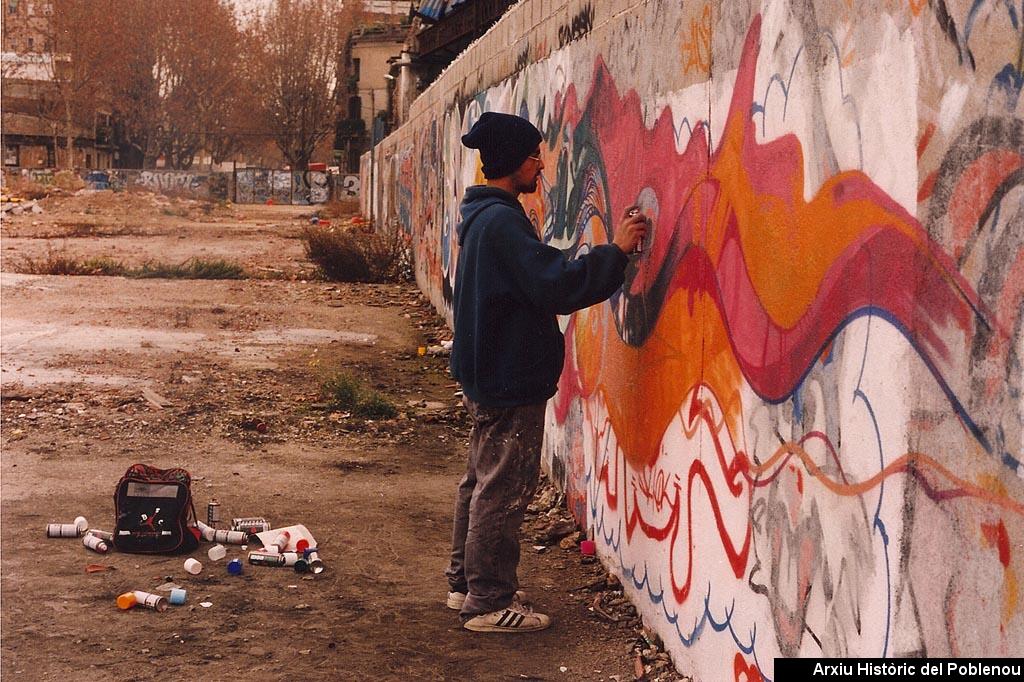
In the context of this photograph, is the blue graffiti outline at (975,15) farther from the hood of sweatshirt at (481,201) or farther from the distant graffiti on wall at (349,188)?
the distant graffiti on wall at (349,188)

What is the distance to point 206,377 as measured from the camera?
962cm

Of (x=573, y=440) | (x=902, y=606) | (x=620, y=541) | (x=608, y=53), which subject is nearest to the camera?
(x=902, y=606)

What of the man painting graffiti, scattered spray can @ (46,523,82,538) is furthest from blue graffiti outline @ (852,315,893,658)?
scattered spray can @ (46,523,82,538)

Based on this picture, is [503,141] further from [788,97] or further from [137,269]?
[137,269]

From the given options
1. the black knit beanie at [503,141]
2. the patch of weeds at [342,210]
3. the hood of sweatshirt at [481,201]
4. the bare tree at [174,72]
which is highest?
the bare tree at [174,72]

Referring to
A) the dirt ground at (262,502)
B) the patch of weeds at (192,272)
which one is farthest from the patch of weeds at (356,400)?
the patch of weeds at (192,272)

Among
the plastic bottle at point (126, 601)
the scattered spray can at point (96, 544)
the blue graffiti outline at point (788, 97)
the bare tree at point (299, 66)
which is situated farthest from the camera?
the bare tree at point (299, 66)

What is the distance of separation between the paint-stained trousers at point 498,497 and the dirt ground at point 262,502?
19 centimetres

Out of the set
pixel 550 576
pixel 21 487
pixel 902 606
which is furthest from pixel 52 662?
pixel 902 606

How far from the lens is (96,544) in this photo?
208 inches

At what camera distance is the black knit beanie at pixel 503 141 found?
4.31 meters

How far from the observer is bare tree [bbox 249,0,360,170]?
76625 mm

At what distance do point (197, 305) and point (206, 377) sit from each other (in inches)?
215

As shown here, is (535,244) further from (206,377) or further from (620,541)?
(206,377)
